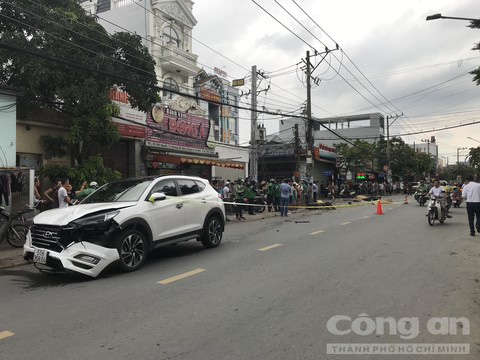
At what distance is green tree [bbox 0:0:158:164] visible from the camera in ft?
42.3

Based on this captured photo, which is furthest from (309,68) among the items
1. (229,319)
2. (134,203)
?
(229,319)

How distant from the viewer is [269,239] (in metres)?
10.6

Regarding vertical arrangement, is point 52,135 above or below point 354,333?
above

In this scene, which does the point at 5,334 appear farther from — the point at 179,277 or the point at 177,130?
the point at 177,130

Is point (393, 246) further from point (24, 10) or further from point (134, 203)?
point (24, 10)

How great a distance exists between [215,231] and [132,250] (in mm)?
2818

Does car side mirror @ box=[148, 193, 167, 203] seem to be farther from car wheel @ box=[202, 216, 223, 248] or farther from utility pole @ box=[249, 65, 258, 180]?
utility pole @ box=[249, 65, 258, 180]

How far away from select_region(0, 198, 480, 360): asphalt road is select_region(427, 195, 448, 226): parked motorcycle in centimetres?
434

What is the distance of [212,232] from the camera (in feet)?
30.6

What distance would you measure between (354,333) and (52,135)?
587 inches

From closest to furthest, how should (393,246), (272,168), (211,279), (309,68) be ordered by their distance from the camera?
(211,279) < (393,246) < (309,68) < (272,168)

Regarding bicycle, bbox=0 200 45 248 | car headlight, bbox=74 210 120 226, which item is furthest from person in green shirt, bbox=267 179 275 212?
car headlight, bbox=74 210 120 226

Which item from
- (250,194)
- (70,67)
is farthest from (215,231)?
(250,194)

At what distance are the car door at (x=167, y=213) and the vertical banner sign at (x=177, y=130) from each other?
11.4 m
